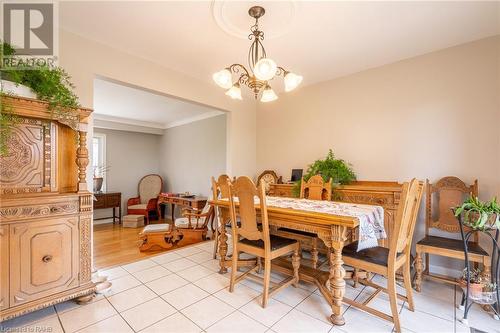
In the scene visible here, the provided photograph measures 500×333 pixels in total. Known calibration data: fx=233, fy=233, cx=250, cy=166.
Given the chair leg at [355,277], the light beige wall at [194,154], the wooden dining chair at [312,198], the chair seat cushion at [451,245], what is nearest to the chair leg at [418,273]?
the chair seat cushion at [451,245]

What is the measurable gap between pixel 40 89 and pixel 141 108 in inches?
128

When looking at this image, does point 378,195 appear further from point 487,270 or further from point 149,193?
point 149,193

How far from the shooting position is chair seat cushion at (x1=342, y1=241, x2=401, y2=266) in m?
1.78

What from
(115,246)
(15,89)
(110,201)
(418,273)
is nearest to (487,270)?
(418,273)

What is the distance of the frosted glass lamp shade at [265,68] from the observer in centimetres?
179

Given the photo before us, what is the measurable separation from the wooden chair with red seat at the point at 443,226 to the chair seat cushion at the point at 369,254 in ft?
2.34

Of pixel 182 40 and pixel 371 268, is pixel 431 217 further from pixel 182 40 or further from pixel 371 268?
pixel 182 40

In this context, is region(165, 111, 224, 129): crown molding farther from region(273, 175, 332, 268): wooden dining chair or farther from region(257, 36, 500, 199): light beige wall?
region(273, 175, 332, 268): wooden dining chair

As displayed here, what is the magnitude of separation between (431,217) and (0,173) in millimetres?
4120

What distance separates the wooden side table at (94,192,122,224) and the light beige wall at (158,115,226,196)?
125cm

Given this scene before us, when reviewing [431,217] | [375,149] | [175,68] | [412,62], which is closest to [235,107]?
[175,68]

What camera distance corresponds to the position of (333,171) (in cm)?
319

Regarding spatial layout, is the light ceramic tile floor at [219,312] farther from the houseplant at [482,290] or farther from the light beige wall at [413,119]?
the light beige wall at [413,119]

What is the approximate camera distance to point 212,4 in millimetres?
1962
